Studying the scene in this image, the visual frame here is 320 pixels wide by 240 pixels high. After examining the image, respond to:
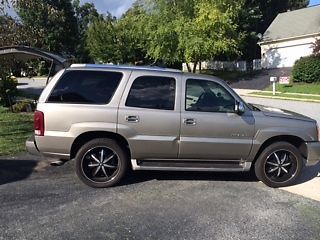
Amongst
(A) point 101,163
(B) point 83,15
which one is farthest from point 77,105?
(B) point 83,15

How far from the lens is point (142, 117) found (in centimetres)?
664

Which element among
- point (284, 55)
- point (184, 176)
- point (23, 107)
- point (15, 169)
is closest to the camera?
point (184, 176)

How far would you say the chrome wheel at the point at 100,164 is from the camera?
22.0 feet

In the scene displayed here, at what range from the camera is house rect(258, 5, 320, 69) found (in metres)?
40.3

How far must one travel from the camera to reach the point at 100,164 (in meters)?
6.73

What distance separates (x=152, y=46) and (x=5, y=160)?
94.8 ft

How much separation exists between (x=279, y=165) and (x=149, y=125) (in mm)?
2157

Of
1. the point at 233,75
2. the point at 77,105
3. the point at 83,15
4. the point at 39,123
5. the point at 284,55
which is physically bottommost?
the point at 39,123

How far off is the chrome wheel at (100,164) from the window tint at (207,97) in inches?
54.5

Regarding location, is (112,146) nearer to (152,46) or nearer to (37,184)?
(37,184)

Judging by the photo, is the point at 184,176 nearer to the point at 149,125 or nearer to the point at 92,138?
the point at 149,125

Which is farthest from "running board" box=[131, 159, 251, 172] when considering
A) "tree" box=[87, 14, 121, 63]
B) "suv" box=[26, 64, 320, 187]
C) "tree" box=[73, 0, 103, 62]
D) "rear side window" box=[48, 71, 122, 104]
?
"tree" box=[73, 0, 103, 62]

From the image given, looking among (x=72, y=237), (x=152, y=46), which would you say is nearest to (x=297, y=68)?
(x=152, y=46)

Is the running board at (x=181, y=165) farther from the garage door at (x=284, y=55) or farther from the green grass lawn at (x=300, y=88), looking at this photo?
the garage door at (x=284, y=55)
